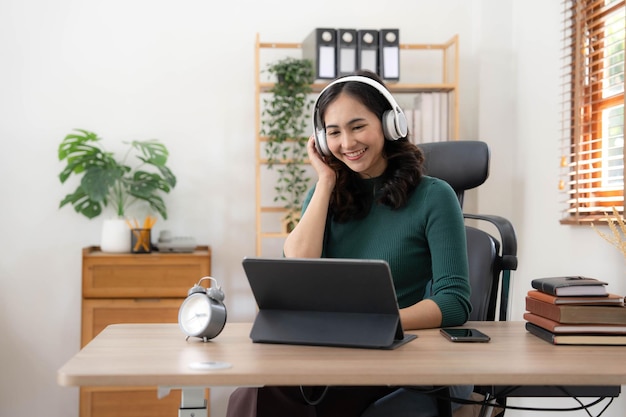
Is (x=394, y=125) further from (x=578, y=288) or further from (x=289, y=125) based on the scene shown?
(x=289, y=125)

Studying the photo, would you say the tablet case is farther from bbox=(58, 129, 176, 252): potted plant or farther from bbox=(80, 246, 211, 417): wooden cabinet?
bbox=(58, 129, 176, 252): potted plant

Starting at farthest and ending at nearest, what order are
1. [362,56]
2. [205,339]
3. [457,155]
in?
[362,56]
[457,155]
[205,339]

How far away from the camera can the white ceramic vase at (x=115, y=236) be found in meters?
3.76

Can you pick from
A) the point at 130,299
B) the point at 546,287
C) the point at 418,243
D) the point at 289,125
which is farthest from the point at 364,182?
the point at 130,299

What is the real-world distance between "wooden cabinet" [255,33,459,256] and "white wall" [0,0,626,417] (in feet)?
0.24

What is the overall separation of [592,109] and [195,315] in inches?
82.9

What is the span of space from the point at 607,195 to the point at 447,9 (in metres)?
1.62

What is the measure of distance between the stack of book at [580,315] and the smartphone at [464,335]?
5.2 inches

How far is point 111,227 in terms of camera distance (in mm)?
3775

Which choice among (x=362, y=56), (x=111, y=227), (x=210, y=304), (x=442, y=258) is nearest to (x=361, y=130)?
(x=442, y=258)

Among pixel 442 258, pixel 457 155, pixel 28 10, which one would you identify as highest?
pixel 28 10

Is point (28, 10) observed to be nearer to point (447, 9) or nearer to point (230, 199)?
point (230, 199)

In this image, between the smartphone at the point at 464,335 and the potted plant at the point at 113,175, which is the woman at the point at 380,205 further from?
the potted plant at the point at 113,175

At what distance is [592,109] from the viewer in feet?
10.2
